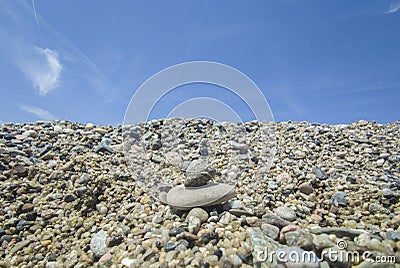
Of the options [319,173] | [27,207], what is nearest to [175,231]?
[27,207]

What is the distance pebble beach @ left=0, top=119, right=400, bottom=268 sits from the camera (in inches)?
87.2

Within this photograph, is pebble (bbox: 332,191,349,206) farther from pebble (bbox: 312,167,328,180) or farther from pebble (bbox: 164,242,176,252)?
pebble (bbox: 164,242,176,252)

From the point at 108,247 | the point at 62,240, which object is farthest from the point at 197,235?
the point at 62,240

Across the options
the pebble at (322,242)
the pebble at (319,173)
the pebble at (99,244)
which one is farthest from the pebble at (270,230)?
the pebble at (319,173)

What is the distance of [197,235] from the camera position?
2.54m

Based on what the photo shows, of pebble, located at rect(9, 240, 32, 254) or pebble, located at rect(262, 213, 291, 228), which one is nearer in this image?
pebble, located at rect(262, 213, 291, 228)

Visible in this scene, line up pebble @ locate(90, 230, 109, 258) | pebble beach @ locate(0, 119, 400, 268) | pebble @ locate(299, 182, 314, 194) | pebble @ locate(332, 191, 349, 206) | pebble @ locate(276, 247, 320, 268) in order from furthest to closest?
1. pebble @ locate(299, 182, 314, 194)
2. pebble @ locate(332, 191, 349, 206)
3. pebble @ locate(90, 230, 109, 258)
4. pebble beach @ locate(0, 119, 400, 268)
5. pebble @ locate(276, 247, 320, 268)

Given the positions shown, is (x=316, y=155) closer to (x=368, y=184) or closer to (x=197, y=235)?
(x=368, y=184)

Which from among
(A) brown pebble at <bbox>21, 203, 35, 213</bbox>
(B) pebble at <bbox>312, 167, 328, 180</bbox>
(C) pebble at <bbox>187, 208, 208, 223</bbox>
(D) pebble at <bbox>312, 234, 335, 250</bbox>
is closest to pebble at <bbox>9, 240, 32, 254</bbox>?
(A) brown pebble at <bbox>21, 203, 35, 213</bbox>

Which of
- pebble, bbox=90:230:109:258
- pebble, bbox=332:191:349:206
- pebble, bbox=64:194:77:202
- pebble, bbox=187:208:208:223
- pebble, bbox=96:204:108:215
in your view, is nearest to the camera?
pebble, bbox=90:230:109:258

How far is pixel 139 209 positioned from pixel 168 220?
68 cm

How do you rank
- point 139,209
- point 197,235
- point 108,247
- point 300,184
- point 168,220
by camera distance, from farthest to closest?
point 300,184, point 139,209, point 168,220, point 108,247, point 197,235

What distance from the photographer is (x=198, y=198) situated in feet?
9.77

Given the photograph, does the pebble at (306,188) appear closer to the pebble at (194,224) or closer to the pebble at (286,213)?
the pebble at (286,213)
